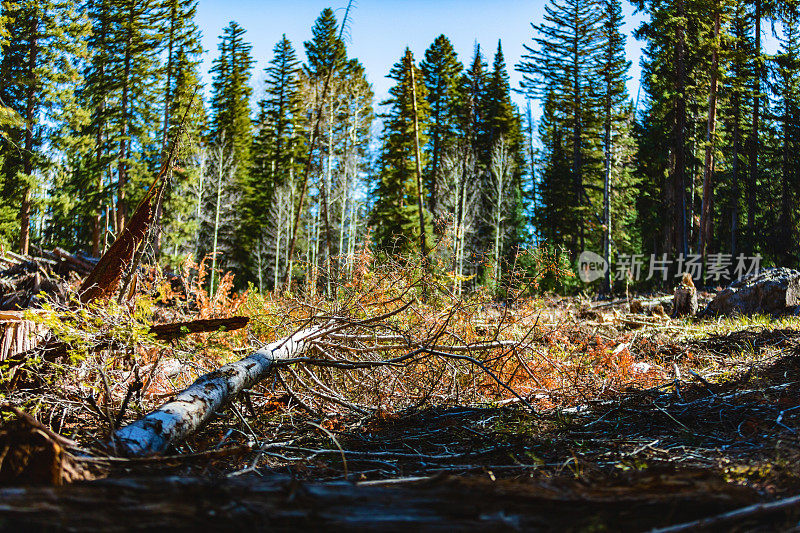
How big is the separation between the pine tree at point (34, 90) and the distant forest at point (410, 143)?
0.08 m

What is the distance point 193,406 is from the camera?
2.55 metres

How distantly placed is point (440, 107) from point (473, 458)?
3002 centimetres

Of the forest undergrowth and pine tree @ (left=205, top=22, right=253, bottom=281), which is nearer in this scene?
the forest undergrowth

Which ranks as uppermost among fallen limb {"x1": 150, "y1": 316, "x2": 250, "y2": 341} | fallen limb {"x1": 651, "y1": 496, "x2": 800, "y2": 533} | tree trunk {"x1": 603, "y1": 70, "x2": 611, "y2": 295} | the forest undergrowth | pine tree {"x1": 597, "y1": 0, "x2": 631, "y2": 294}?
pine tree {"x1": 597, "y1": 0, "x2": 631, "y2": 294}

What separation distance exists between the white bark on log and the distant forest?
32.5 feet

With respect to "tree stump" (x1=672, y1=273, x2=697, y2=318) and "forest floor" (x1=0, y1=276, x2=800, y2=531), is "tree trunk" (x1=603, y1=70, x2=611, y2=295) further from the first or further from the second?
"forest floor" (x1=0, y1=276, x2=800, y2=531)

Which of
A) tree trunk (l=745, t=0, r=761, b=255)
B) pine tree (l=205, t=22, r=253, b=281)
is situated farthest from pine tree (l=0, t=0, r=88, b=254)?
tree trunk (l=745, t=0, r=761, b=255)

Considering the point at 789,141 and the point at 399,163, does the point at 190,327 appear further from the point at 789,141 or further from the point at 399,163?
the point at 789,141

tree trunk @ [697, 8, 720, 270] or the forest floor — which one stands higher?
tree trunk @ [697, 8, 720, 270]

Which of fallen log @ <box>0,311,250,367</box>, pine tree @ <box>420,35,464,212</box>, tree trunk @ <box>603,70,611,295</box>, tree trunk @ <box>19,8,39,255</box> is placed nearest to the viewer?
fallen log @ <box>0,311,250,367</box>

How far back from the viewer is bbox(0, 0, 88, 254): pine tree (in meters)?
18.5

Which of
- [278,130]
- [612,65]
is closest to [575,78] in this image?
[612,65]

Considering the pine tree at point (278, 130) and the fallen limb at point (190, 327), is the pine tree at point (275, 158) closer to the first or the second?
the pine tree at point (278, 130)

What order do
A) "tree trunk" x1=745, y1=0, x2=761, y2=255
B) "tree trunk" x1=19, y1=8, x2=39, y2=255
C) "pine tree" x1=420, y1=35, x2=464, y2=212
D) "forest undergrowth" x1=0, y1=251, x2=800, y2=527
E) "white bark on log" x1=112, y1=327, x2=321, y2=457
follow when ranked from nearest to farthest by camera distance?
"forest undergrowth" x1=0, y1=251, x2=800, y2=527
"white bark on log" x1=112, y1=327, x2=321, y2=457
"tree trunk" x1=19, y1=8, x2=39, y2=255
"tree trunk" x1=745, y1=0, x2=761, y2=255
"pine tree" x1=420, y1=35, x2=464, y2=212
